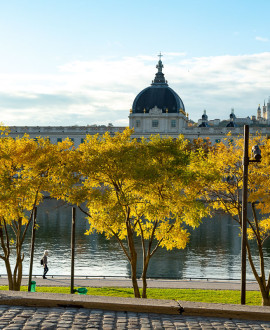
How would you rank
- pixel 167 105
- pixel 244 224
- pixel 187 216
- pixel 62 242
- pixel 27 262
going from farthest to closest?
pixel 167 105
pixel 62 242
pixel 27 262
pixel 187 216
pixel 244 224

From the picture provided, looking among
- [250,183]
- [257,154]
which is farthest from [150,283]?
[257,154]

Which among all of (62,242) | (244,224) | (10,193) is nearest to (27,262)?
(62,242)

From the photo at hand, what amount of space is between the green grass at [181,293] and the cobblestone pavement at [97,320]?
457 inches

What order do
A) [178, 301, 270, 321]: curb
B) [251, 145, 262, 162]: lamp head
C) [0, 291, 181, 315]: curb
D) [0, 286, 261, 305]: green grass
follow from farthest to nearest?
[0, 286, 261, 305]: green grass < [251, 145, 262, 162]: lamp head < [0, 291, 181, 315]: curb < [178, 301, 270, 321]: curb

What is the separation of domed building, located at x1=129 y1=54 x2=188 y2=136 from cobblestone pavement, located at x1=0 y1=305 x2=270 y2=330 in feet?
374

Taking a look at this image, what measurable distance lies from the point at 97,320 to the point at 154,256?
29.0m

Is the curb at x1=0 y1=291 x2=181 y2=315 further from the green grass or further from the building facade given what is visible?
the building facade

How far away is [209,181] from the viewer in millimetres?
22922

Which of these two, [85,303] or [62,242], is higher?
[85,303]

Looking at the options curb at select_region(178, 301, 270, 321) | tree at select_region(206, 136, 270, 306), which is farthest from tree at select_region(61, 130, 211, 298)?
curb at select_region(178, 301, 270, 321)

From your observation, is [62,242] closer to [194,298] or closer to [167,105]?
[194,298]

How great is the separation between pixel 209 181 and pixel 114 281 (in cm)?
868

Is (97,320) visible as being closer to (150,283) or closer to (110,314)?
(110,314)

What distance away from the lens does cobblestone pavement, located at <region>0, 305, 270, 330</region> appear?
36.7 feet
